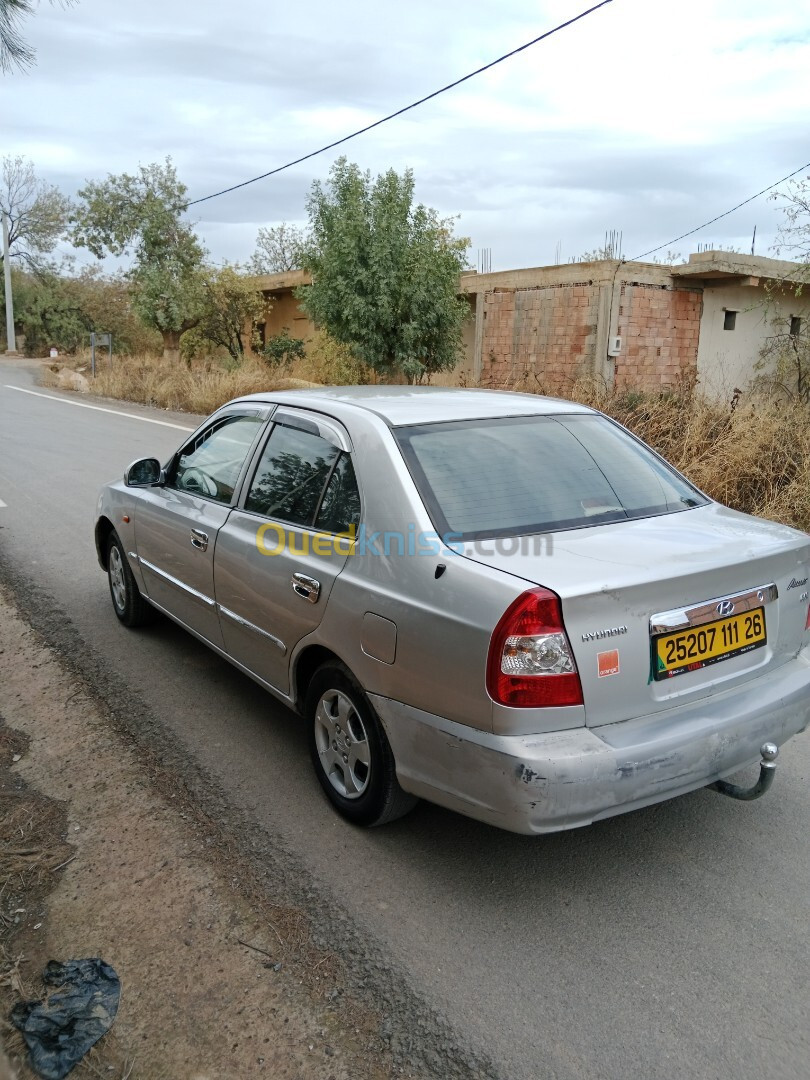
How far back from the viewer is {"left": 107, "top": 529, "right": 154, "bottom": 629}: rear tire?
5.30 metres

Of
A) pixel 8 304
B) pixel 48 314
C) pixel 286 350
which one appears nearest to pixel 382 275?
pixel 286 350

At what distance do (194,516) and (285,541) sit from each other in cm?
93

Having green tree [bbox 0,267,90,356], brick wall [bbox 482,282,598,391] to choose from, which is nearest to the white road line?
brick wall [bbox 482,282,598,391]

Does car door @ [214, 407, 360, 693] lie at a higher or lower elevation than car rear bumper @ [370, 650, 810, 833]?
higher

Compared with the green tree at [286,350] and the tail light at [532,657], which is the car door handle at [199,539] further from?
the green tree at [286,350]

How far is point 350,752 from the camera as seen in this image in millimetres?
3277

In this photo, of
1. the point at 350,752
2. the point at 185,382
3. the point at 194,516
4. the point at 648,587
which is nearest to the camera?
the point at 648,587

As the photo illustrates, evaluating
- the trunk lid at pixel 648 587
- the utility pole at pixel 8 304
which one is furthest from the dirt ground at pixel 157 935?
the utility pole at pixel 8 304

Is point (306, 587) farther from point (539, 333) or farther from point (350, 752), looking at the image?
point (539, 333)

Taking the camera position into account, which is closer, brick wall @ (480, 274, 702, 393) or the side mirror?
the side mirror

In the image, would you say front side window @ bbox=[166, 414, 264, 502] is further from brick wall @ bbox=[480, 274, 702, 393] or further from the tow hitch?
brick wall @ bbox=[480, 274, 702, 393]

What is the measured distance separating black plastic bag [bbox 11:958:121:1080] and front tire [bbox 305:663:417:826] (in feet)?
3.35

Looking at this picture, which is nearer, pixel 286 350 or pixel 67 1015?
pixel 67 1015

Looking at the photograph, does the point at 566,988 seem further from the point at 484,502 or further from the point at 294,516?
the point at 294,516
